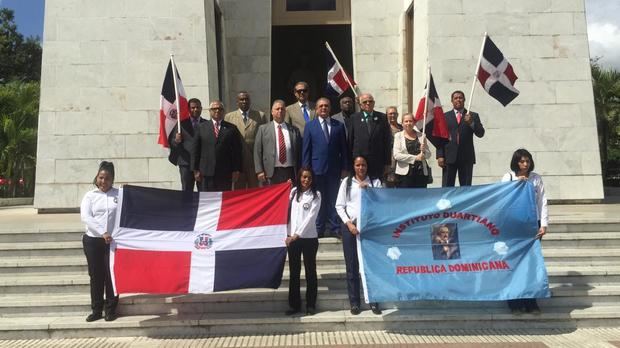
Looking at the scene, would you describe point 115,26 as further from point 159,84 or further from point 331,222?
point 331,222

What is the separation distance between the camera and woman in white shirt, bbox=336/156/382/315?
5.69m

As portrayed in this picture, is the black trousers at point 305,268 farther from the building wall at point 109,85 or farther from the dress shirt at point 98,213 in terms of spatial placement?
the building wall at point 109,85

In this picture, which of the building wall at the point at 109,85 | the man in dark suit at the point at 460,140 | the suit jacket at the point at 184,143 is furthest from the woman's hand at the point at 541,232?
the building wall at the point at 109,85

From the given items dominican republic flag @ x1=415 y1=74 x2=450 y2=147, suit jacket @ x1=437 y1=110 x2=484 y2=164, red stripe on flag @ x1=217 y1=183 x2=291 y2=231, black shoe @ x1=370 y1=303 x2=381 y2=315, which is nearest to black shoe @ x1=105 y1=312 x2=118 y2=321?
red stripe on flag @ x1=217 y1=183 x2=291 y2=231

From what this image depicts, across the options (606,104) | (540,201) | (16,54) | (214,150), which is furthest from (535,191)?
(16,54)

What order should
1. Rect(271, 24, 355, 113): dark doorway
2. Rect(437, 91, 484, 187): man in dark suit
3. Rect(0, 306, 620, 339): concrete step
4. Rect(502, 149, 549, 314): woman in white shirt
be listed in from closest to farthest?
Rect(0, 306, 620, 339): concrete step < Rect(502, 149, 549, 314): woman in white shirt < Rect(437, 91, 484, 187): man in dark suit < Rect(271, 24, 355, 113): dark doorway

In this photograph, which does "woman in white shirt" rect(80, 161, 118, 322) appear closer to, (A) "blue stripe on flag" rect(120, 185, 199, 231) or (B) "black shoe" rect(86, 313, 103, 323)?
(B) "black shoe" rect(86, 313, 103, 323)

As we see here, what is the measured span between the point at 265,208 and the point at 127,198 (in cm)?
160

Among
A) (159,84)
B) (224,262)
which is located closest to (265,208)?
(224,262)

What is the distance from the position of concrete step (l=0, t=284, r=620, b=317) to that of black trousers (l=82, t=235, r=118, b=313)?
0.22m

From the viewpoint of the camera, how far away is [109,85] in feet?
35.7

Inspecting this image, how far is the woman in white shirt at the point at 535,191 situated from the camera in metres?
5.70

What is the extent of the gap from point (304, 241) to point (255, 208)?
72cm

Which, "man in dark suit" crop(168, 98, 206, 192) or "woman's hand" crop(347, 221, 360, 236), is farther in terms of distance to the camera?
"man in dark suit" crop(168, 98, 206, 192)
